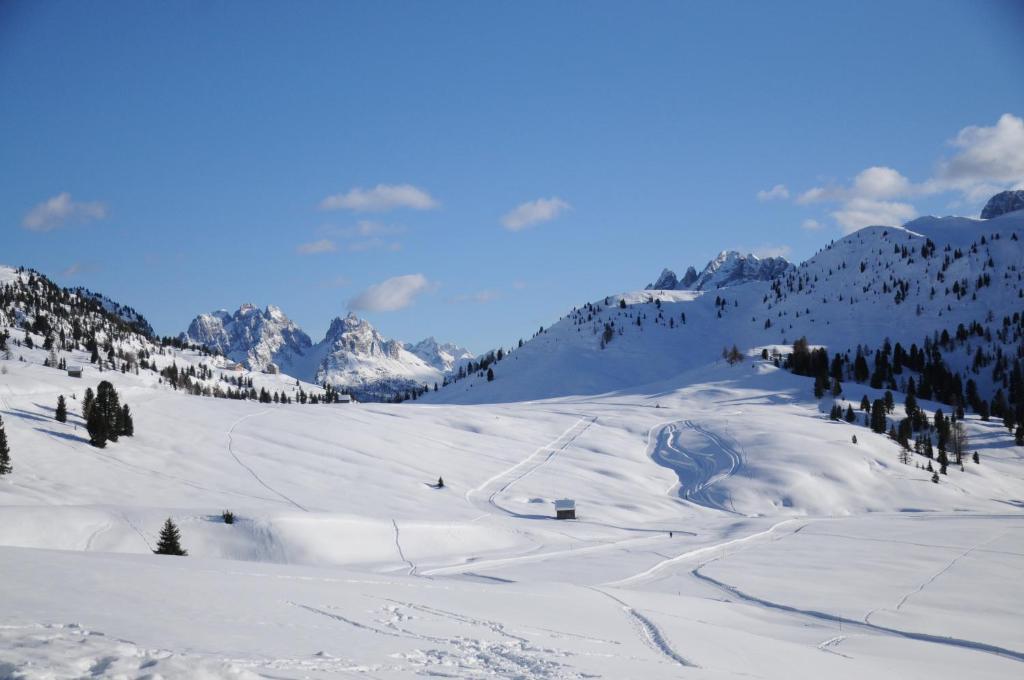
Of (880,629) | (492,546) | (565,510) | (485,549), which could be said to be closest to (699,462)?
(565,510)

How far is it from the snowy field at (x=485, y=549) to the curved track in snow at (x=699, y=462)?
470mm

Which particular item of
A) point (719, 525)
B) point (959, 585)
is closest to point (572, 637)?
point (959, 585)

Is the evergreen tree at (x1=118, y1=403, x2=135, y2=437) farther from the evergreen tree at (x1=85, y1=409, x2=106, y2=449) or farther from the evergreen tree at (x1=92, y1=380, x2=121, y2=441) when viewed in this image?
the evergreen tree at (x1=85, y1=409, x2=106, y2=449)

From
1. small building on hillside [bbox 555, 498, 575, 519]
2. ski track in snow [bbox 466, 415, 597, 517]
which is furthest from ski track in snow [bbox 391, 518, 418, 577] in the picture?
small building on hillside [bbox 555, 498, 575, 519]

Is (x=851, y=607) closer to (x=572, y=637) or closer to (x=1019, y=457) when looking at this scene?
(x=572, y=637)

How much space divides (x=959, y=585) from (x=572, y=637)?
25087 millimetres

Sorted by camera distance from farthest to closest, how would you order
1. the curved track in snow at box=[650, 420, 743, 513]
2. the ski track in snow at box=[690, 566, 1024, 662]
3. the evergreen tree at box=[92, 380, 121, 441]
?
1. the curved track in snow at box=[650, 420, 743, 513]
2. the evergreen tree at box=[92, 380, 121, 441]
3. the ski track in snow at box=[690, 566, 1024, 662]

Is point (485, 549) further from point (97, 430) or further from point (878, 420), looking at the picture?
point (878, 420)

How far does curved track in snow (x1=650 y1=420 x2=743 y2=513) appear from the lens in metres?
69.8

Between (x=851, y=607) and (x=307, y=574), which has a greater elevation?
(x=307, y=574)

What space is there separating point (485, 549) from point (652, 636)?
2629 centimetres

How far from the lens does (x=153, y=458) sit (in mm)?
49625

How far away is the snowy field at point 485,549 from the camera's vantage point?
40.8 ft

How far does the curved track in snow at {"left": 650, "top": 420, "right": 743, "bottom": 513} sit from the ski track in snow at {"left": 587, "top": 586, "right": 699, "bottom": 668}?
49.6m
